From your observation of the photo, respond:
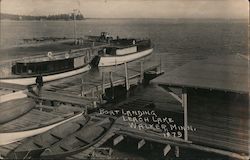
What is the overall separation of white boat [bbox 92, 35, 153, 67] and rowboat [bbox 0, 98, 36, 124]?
25.2 metres

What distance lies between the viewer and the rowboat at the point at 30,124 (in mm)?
13870

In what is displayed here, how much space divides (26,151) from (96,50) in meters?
34.1

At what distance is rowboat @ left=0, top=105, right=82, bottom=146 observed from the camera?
13.9 metres

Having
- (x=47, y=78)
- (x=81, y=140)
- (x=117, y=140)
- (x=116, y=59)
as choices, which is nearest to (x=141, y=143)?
(x=117, y=140)

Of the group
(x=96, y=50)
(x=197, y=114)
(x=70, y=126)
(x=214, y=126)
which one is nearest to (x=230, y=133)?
(x=214, y=126)

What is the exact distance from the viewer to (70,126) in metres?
15.3

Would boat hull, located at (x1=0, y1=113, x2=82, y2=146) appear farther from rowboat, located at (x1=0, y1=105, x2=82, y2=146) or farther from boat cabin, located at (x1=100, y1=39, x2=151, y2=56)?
boat cabin, located at (x1=100, y1=39, x2=151, y2=56)

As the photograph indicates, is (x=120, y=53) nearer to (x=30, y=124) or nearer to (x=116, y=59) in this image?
(x=116, y=59)

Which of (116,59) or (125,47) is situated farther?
(125,47)

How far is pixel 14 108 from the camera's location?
16312mm

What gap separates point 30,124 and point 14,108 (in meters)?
1.77

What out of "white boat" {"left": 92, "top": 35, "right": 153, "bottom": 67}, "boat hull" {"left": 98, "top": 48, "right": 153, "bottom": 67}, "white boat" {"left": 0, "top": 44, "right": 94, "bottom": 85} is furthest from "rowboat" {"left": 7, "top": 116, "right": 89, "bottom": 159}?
"white boat" {"left": 92, "top": 35, "right": 153, "bottom": 67}

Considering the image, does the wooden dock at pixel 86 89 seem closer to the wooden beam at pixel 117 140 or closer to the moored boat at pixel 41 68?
the moored boat at pixel 41 68

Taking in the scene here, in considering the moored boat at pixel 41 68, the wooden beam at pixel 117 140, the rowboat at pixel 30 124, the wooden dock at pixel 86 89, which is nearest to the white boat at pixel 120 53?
the moored boat at pixel 41 68
